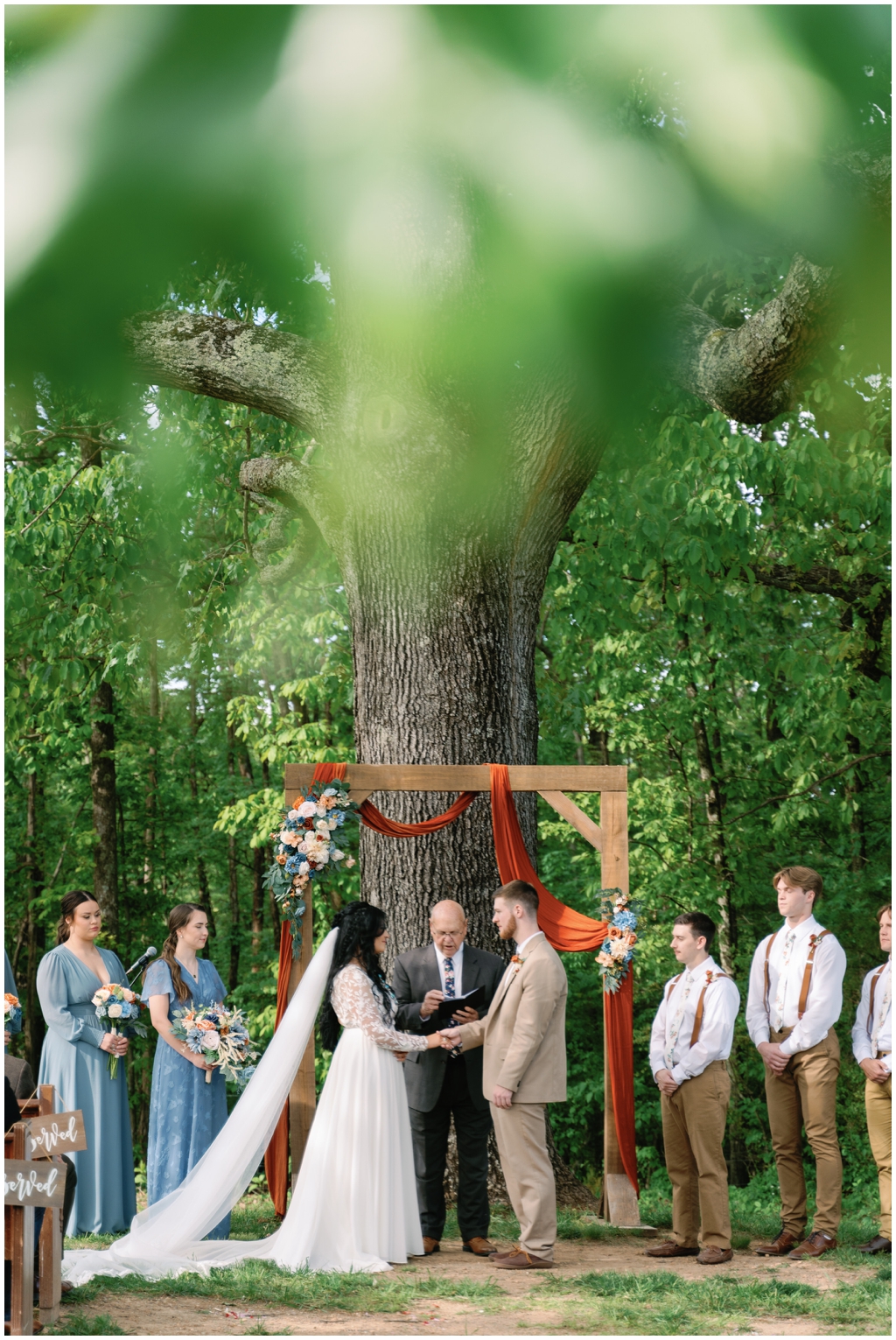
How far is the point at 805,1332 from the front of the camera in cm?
477

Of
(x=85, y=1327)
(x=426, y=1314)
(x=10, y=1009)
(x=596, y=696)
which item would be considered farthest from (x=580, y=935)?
(x=596, y=696)

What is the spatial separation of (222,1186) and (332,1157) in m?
0.60

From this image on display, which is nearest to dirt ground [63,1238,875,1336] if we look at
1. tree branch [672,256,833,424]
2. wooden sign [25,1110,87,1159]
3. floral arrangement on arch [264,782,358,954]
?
wooden sign [25,1110,87,1159]

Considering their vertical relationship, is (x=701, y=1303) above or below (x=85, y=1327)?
below

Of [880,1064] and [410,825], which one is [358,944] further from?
[880,1064]

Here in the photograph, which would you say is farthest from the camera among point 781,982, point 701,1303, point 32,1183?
point 781,982

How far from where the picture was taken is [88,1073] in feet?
22.6

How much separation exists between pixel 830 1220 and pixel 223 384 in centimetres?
553

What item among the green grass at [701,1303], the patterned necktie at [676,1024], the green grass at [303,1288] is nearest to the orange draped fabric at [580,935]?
the patterned necktie at [676,1024]

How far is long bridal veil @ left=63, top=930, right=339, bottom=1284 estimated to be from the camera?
574 cm

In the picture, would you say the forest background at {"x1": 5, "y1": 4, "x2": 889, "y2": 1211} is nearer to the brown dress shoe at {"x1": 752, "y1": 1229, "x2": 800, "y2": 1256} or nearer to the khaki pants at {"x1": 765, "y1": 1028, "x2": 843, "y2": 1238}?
the khaki pants at {"x1": 765, "y1": 1028, "x2": 843, "y2": 1238}

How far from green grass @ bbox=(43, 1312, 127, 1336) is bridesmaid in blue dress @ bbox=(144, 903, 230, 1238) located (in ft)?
5.57

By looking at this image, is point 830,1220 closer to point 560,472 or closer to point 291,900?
point 291,900

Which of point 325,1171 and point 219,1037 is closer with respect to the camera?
point 325,1171
